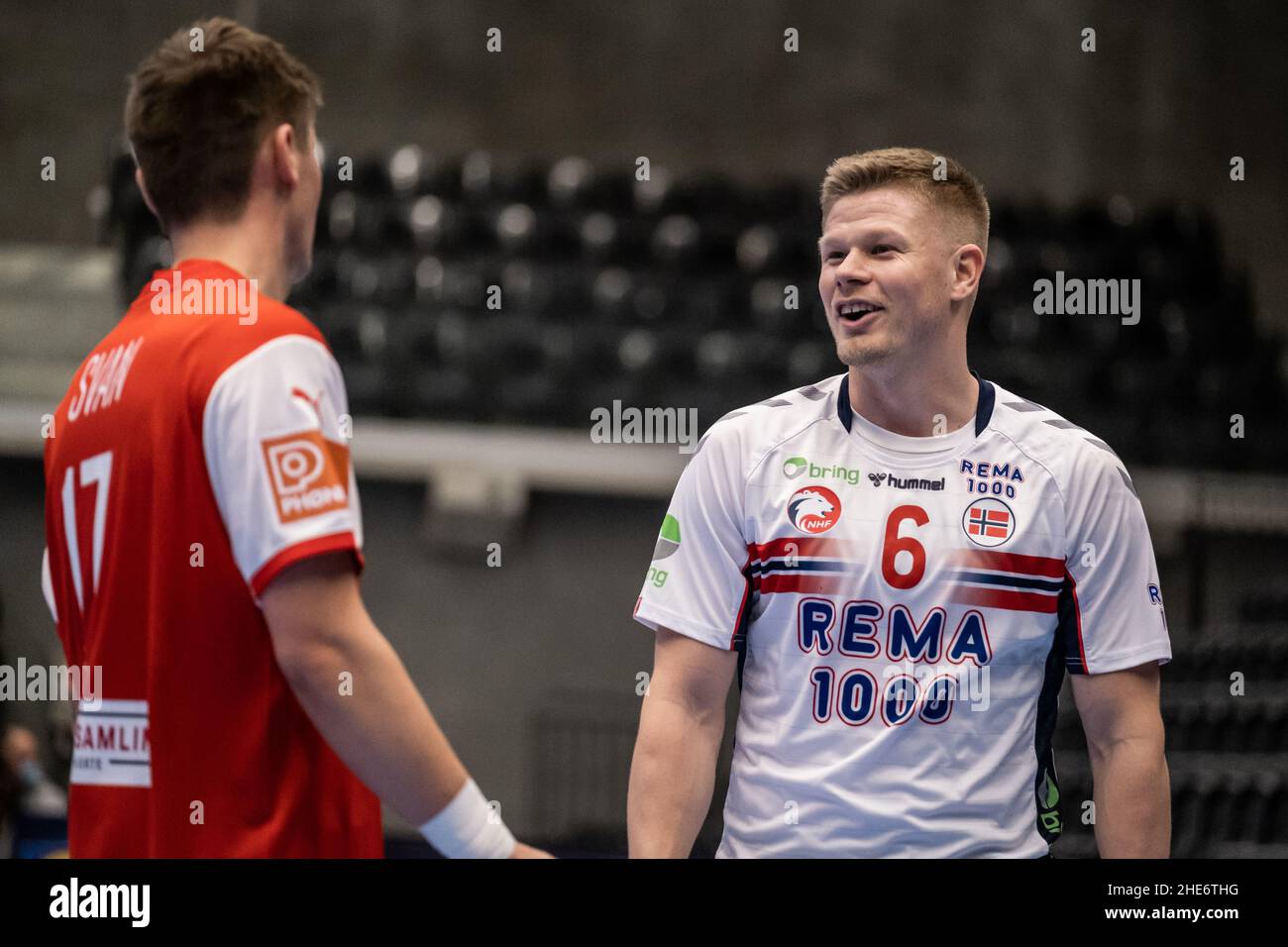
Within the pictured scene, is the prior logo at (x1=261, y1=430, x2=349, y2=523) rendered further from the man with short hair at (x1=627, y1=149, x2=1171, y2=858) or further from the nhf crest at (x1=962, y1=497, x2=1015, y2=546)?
the nhf crest at (x1=962, y1=497, x2=1015, y2=546)

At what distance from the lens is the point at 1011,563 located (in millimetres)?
2418

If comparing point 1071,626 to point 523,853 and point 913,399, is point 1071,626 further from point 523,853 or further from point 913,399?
Answer: point 523,853

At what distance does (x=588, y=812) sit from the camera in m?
7.68

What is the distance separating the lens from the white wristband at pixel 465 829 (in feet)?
5.97

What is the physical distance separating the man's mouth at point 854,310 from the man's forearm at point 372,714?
1.06 metres

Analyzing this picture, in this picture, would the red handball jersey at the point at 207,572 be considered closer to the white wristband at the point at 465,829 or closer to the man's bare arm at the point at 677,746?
the white wristband at the point at 465,829

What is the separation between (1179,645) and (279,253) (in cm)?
617

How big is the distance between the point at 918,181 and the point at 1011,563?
0.65 metres

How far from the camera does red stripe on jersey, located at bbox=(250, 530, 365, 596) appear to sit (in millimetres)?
1750

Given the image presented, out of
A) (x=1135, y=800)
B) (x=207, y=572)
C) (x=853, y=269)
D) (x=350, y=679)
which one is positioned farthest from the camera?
(x=853, y=269)

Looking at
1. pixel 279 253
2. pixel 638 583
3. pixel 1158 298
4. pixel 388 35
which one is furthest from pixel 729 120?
pixel 279 253

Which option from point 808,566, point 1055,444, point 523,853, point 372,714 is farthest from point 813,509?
point 372,714

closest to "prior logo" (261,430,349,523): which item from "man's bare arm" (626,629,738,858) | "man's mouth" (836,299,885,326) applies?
"man's bare arm" (626,629,738,858)
